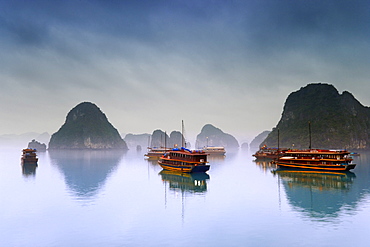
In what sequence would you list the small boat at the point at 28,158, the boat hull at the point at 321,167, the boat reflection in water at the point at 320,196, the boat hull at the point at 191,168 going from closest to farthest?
the boat reflection in water at the point at 320,196, the boat hull at the point at 191,168, the boat hull at the point at 321,167, the small boat at the point at 28,158

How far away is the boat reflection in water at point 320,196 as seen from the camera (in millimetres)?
31502

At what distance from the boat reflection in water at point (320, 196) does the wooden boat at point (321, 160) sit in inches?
401

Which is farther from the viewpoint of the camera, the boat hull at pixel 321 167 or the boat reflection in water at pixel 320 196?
the boat hull at pixel 321 167

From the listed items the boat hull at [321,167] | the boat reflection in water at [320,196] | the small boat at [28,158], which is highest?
the small boat at [28,158]

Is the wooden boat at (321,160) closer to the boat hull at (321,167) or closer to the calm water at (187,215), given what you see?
the boat hull at (321,167)

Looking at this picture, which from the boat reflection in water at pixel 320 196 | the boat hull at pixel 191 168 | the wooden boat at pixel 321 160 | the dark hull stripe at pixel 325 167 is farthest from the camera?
the wooden boat at pixel 321 160

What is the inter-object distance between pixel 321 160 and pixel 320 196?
31.6 meters

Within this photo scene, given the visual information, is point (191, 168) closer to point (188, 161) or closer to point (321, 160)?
point (188, 161)

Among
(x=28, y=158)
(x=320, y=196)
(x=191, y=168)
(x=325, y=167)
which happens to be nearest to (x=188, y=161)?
(x=191, y=168)

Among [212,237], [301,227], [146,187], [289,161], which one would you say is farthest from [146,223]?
[289,161]

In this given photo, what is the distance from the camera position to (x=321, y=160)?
68438 mm

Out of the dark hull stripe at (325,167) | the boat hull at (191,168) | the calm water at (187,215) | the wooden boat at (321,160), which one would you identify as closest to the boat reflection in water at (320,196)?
the calm water at (187,215)

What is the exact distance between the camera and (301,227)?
2614 cm

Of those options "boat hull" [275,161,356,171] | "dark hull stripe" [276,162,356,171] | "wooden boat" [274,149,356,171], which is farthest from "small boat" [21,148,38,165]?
"dark hull stripe" [276,162,356,171]
